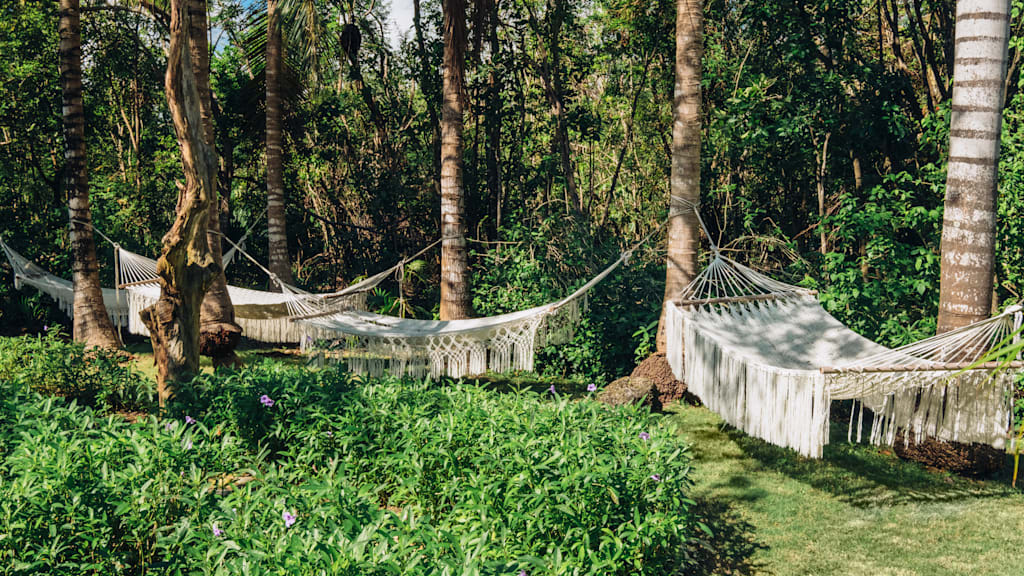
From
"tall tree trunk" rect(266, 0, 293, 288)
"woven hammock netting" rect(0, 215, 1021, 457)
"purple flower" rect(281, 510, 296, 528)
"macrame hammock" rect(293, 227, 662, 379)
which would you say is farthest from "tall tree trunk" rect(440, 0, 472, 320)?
"purple flower" rect(281, 510, 296, 528)

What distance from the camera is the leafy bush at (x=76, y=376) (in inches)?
149

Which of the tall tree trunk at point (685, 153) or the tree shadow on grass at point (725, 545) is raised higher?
the tall tree trunk at point (685, 153)

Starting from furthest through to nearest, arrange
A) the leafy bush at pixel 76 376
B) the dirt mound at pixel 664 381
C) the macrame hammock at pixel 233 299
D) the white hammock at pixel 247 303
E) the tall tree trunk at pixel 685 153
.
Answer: the white hammock at pixel 247 303 → the macrame hammock at pixel 233 299 → the dirt mound at pixel 664 381 → the tall tree trunk at pixel 685 153 → the leafy bush at pixel 76 376

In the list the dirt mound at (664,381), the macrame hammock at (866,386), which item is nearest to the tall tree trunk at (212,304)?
the dirt mound at (664,381)

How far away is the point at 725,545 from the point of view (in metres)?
2.64

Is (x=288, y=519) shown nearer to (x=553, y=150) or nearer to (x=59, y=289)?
(x=59, y=289)

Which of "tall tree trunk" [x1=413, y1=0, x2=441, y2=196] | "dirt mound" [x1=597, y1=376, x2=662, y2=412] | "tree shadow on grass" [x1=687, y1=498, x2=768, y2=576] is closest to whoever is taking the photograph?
"tree shadow on grass" [x1=687, y1=498, x2=768, y2=576]

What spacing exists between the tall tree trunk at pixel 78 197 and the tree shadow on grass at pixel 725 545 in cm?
432

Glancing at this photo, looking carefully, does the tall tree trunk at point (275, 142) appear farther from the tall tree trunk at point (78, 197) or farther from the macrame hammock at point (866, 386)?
the macrame hammock at point (866, 386)

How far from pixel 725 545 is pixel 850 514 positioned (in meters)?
0.66

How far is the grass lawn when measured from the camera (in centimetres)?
253

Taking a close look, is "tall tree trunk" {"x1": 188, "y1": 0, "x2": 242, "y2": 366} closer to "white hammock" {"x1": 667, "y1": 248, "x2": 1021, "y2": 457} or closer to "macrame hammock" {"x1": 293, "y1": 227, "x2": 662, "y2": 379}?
"macrame hammock" {"x1": 293, "y1": 227, "x2": 662, "y2": 379}

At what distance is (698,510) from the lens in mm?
2924

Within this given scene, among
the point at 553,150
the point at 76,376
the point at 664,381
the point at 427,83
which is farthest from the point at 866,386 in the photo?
the point at 427,83
